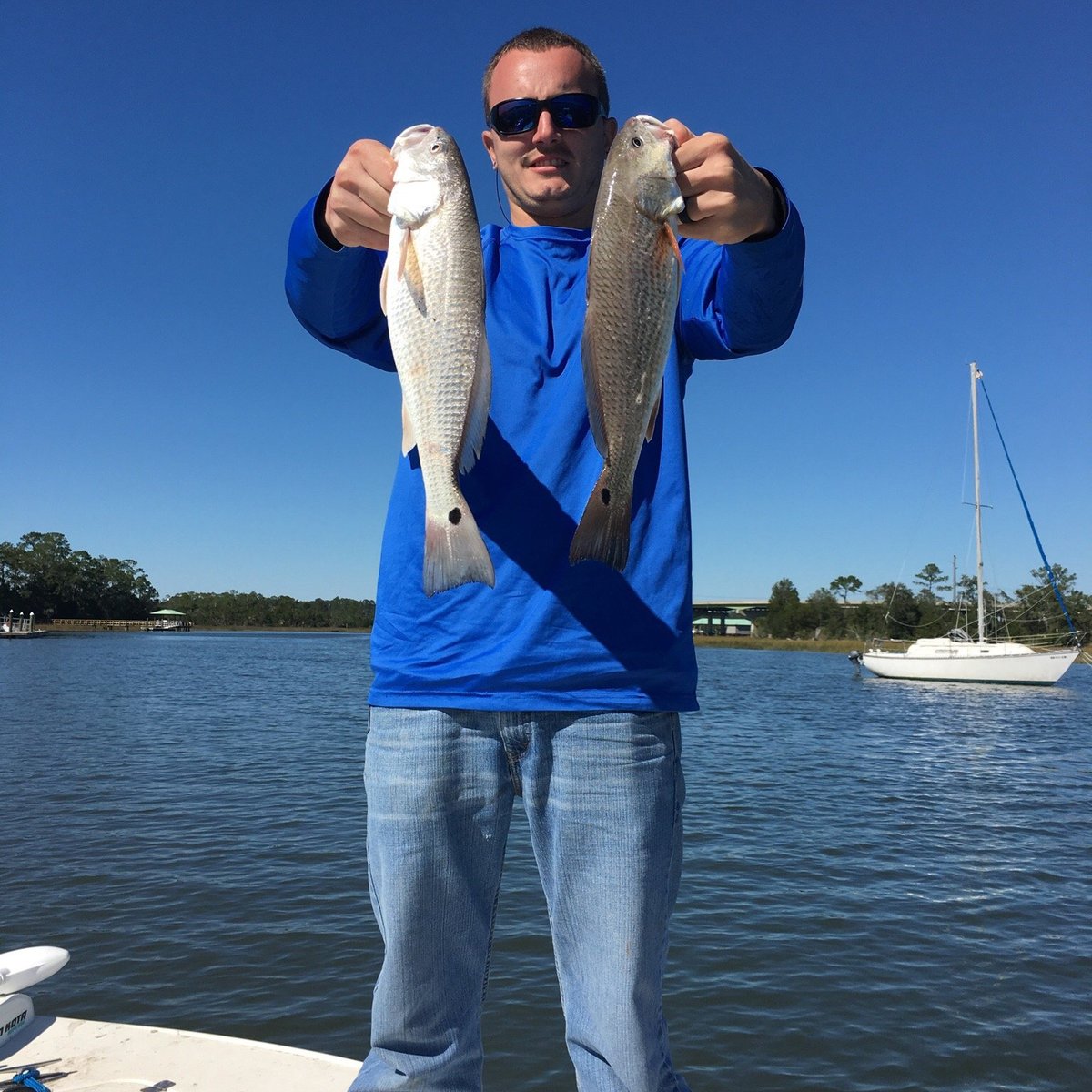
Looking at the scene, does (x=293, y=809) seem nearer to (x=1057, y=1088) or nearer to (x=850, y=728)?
(x=1057, y=1088)

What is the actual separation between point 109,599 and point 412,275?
159 meters

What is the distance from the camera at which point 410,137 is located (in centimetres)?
225

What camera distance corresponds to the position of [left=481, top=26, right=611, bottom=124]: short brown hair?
255cm

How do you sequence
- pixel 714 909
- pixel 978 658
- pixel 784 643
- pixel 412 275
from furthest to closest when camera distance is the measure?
pixel 784 643 → pixel 978 658 → pixel 714 909 → pixel 412 275

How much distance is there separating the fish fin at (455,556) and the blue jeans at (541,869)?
410 mm

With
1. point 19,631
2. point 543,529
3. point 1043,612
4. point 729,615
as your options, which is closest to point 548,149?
point 543,529

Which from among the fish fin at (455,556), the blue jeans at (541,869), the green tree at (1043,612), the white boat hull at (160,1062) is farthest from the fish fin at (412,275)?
the green tree at (1043,612)

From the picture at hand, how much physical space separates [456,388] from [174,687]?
44922 mm

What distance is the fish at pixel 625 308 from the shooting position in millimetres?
2104

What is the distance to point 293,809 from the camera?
15.8 meters

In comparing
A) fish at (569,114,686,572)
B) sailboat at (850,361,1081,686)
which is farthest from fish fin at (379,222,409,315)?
sailboat at (850,361,1081,686)

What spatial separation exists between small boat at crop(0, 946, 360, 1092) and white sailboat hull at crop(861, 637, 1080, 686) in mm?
48386

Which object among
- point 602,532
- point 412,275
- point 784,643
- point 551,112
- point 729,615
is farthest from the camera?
point 729,615

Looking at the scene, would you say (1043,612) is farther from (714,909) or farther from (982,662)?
(714,909)
